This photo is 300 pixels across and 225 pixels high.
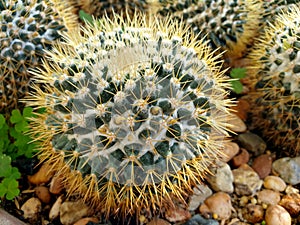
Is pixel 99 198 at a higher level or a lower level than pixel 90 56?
lower

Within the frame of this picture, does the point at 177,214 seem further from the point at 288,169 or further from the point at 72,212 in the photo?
the point at 288,169

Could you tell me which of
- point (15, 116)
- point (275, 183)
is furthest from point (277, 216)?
point (15, 116)

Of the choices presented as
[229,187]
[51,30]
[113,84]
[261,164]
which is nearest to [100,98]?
[113,84]

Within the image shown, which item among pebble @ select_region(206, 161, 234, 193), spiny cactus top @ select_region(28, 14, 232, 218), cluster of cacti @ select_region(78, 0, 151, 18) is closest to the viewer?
spiny cactus top @ select_region(28, 14, 232, 218)

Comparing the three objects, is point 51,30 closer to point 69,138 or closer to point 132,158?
point 69,138

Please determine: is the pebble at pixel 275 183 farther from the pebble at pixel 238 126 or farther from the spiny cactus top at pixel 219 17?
the spiny cactus top at pixel 219 17

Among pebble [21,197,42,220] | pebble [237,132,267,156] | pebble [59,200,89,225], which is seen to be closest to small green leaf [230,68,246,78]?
pebble [237,132,267,156]

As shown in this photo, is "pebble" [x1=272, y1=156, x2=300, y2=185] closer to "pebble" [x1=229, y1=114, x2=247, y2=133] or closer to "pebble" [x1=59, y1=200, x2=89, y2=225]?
"pebble" [x1=229, y1=114, x2=247, y2=133]
